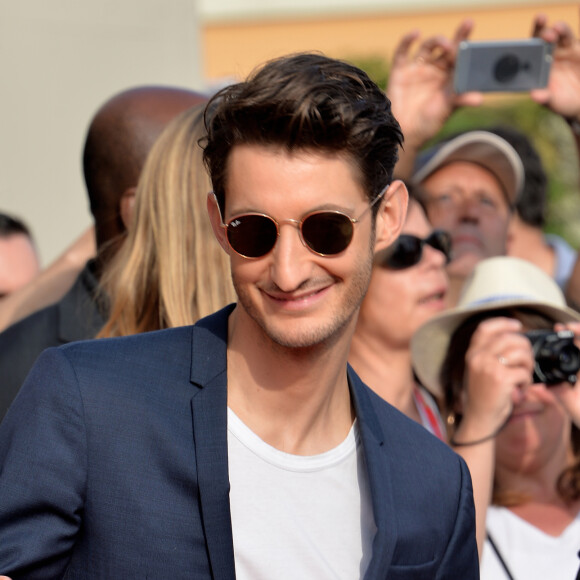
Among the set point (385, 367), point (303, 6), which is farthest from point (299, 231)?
point (303, 6)

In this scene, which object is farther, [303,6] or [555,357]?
[303,6]

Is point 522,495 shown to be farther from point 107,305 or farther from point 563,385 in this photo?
point 107,305

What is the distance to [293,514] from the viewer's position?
1.85m

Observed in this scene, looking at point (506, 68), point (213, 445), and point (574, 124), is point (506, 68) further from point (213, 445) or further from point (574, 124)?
point (213, 445)

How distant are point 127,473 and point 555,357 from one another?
59.3 inches

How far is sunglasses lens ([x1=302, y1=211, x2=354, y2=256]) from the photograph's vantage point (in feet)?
5.81

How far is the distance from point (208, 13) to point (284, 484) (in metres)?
21.1

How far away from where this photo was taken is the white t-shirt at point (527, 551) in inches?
107

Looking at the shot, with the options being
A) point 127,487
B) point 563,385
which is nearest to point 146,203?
point 127,487

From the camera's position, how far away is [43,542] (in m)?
1.63

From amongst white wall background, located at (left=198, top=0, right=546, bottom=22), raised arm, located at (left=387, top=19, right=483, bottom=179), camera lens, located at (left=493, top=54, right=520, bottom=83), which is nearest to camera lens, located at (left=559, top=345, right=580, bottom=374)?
raised arm, located at (left=387, top=19, right=483, bottom=179)

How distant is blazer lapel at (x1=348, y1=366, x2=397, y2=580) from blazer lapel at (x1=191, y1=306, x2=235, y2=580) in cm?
31

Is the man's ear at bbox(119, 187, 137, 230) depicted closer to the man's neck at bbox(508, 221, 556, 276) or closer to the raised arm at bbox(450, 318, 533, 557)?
Result: the raised arm at bbox(450, 318, 533, 557)

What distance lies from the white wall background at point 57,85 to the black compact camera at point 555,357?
4.86m
